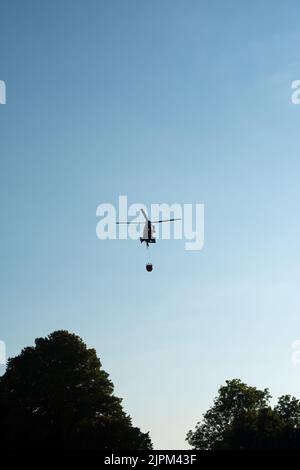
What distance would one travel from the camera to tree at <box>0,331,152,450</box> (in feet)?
226

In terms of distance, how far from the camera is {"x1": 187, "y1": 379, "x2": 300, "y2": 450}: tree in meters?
76.6

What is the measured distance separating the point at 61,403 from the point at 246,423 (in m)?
27.0

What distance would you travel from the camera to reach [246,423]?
274ft

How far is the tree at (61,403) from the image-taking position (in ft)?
226

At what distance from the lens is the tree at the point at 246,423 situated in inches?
3014

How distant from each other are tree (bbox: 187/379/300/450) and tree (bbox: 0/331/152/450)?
13956 millimetres

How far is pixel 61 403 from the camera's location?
73.4 meters

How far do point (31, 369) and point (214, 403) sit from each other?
118 feet

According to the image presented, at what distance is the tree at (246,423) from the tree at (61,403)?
14.0 metres
